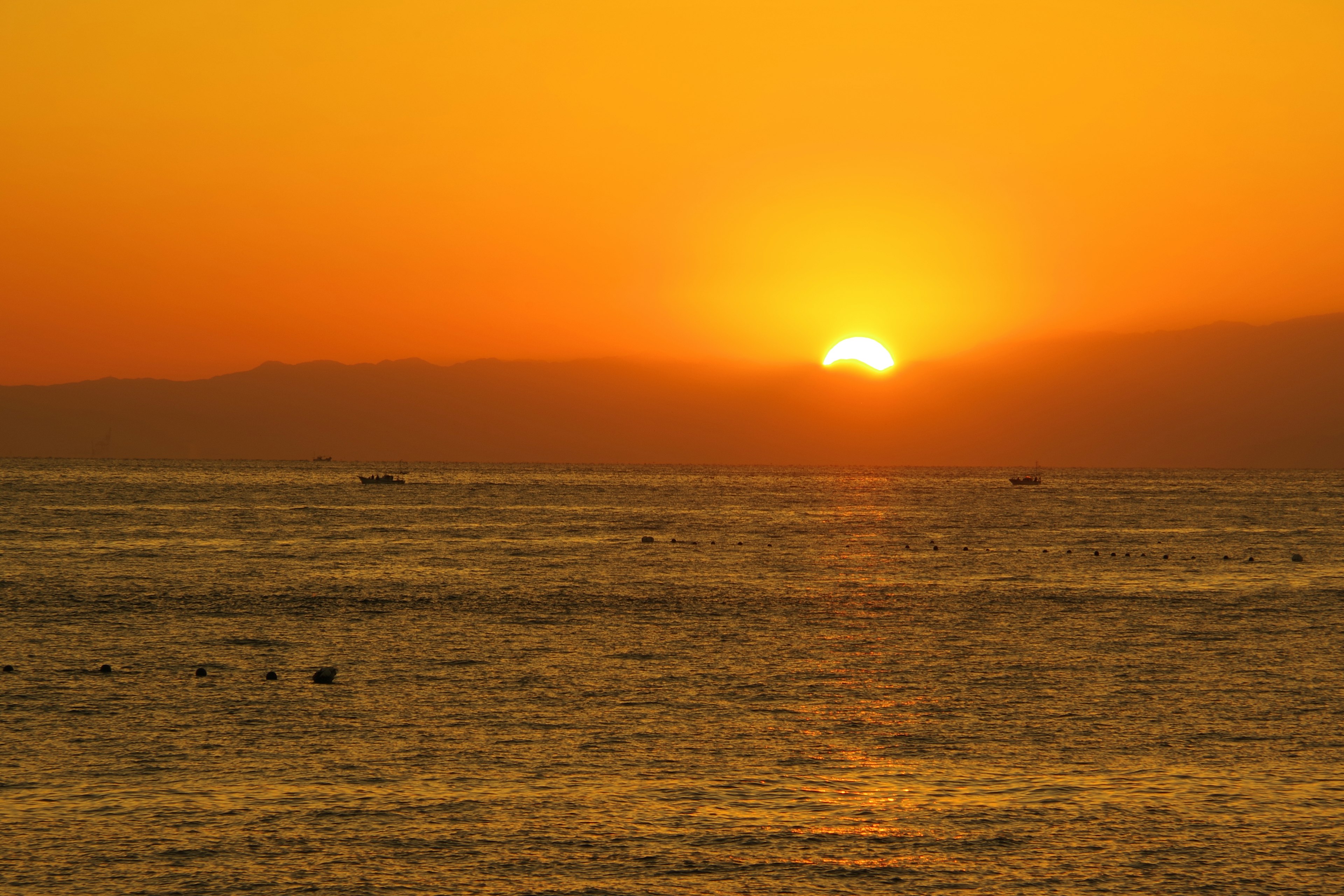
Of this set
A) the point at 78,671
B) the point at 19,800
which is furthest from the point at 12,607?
the point at 19,800

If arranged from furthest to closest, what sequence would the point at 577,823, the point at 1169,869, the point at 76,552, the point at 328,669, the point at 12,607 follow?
the point at 76,552, the point at 12,607, the point at 328,669, the point at 577,823, the point at 1169,869

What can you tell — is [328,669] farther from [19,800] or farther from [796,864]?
[796,864]

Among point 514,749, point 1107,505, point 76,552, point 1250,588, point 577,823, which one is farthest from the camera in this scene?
point 1107,505

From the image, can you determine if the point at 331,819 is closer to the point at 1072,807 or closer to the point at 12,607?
the point at 1072,807

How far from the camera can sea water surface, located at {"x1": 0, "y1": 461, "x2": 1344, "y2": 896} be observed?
1474cm

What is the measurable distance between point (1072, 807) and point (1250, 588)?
3758 cm

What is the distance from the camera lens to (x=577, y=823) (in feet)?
53.1

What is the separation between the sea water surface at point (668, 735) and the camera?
14.7m

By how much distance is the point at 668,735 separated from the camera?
21172 mm

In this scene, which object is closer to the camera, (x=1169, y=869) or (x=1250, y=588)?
(x=1169, y=869)

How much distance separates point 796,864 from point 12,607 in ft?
111

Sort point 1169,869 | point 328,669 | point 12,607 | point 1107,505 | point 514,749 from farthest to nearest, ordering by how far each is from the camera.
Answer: point 1107,505 → point 12,607 → point 328,669 → point 514,749 → point 1169,869

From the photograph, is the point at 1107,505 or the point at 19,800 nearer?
the point at 19,800

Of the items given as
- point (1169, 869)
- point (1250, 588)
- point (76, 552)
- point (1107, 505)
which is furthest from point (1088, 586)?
point (1107, 505)
